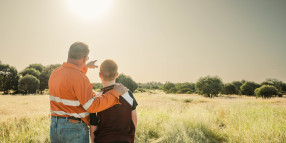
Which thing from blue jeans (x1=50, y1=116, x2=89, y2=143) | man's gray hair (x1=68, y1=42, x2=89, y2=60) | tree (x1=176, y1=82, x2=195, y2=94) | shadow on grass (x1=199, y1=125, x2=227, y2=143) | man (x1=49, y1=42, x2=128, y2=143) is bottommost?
tree (x1=176, y1=82, x2=195, y2=94)

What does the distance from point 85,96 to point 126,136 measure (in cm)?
84

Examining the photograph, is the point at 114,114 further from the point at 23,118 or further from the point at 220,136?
the point at 23,118

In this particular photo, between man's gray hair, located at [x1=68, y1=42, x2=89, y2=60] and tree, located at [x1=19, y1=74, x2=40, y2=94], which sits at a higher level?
man's gray hair, located at [x1=68, y1=42, x2=89, y2=60]

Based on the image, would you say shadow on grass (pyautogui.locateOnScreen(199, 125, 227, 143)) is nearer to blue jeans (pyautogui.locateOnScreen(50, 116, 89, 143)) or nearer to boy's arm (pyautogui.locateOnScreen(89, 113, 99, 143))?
boy's arm (pyautogui.locateOnScreen(89, 113, 99, 143))

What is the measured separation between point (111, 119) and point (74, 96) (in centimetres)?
60

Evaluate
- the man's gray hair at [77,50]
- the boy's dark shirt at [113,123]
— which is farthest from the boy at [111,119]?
the man's gray hair at [77,50]

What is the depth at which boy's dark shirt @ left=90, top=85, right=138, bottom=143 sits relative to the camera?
7.74 feet

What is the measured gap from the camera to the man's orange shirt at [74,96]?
7.13ft

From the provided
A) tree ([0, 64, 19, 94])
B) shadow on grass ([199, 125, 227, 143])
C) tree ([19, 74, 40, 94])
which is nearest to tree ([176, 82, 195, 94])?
tree ([19, 74, 40, 94])

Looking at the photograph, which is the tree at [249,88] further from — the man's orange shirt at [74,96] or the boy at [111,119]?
the man's orange shirt at [74,96]

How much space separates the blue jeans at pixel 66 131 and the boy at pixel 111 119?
202mm

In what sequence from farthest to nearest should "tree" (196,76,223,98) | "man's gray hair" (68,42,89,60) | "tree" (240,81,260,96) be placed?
1. "tree" (240,81,260,96)
2. "tree" (196,76,223,98)
3. "man's gray hair" (68,42,89,60)

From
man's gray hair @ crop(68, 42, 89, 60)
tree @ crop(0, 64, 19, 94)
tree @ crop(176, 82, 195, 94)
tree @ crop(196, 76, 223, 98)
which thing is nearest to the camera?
man's gray hair @ crop(68, 42, 89, 60)

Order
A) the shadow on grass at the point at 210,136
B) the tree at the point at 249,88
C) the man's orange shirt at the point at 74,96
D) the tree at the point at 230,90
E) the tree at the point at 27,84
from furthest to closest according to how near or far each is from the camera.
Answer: the tree at the point at 230,90 → the tree at the point at 249,88 → the tree at the point at 27,84 → the shadow on grass at the point at 210,136 → the man's orange shirt at the point at 74,96
